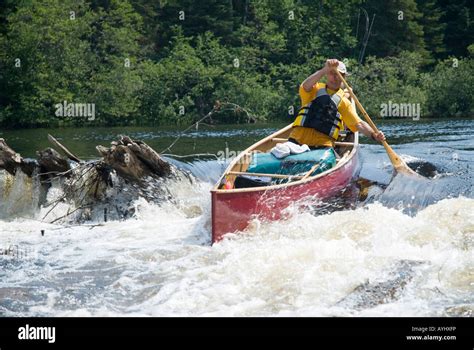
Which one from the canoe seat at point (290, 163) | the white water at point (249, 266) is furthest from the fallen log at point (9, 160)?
the canoe seat at point (290, 163)

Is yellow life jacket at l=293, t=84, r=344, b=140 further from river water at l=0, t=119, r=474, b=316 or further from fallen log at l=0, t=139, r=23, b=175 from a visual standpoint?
fallen log at l=0, t=139, r=23, b=175

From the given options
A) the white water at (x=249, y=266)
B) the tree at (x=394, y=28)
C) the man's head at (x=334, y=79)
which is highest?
the tree at (x=394, y=28)

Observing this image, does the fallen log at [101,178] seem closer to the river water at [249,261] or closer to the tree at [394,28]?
the river water at [249,261]

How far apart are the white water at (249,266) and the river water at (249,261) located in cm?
1

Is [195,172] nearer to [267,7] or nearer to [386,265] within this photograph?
[386,265]

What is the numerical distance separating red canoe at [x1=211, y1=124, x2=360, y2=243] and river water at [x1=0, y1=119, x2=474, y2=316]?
0.15m

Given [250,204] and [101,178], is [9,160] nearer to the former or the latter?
[101,178]

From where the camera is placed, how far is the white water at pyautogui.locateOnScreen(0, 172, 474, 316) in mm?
7590

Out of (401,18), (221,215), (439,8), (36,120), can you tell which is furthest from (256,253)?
(439,8)

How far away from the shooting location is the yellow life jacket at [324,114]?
39.7 ft

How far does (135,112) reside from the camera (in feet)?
116

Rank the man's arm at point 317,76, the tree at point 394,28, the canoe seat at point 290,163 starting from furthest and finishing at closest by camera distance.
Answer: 1. the tree at point 394,28
2. the man's arm at point 317,76
3. the canoe seat at point 290,163

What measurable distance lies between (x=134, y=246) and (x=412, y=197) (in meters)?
4.45

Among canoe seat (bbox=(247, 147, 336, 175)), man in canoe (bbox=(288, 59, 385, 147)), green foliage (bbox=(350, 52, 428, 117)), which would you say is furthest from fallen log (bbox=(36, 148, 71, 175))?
green foliage (bbox=(350, 52, 428, 117))
